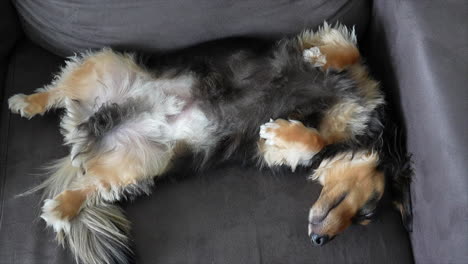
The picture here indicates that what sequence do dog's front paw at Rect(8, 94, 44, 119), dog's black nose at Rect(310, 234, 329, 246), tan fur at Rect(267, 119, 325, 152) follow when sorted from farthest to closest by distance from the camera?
dog's front paw at Rect(8, 94, 44, 119), tan fur at Rect(267, 119, 325, 152), dog's black nose at Rect(310, 234, 329, 246)

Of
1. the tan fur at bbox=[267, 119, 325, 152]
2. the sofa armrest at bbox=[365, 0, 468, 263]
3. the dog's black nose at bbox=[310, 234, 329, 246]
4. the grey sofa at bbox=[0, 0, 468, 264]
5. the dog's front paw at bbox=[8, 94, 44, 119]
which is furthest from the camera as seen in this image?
the dog's front paw at bbox=[8, 94, 44, 119]

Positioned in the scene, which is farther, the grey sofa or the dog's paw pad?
the dog's paw pad

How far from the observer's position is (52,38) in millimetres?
2107

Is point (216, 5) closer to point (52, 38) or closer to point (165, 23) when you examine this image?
point (165, 23)

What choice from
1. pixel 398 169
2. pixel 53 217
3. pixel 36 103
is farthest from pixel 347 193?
pixel 36 103

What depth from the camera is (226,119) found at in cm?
202

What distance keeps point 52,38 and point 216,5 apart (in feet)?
2.70

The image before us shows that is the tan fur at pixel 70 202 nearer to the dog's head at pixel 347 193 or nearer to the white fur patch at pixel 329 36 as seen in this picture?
the dog's head at pixel 347 193

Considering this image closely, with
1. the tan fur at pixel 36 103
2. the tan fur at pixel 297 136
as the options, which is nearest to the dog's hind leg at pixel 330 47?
the tan fur at pixel 297 136

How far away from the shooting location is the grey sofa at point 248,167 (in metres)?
1.62

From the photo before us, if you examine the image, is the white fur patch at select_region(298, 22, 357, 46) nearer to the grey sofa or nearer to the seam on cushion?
the grey sofa

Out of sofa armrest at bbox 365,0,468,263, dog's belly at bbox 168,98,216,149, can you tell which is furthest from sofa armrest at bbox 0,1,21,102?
sofa armrest at bbox 365,0,468,263

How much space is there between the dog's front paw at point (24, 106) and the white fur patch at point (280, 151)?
1026 millimetres

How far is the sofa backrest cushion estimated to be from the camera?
1.98m
